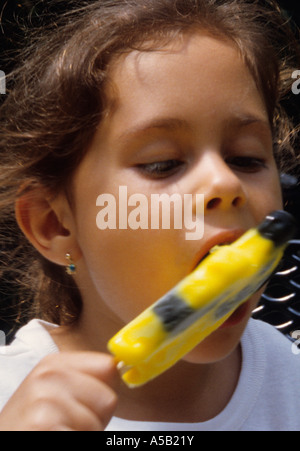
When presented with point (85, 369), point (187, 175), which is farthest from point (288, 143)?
point (85, 369)

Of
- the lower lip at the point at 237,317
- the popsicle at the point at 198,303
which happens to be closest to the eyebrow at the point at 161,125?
Result: the popsicle at the point at 198,303

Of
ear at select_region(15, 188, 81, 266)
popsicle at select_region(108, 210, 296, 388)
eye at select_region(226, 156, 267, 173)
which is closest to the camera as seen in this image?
popsicle at select_region(108, 210, 296, 388)

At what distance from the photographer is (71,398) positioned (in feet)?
2.80

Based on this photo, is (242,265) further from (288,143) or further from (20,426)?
(288,143)

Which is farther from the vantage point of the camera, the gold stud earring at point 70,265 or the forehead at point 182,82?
the gold stud earring at point 70,265

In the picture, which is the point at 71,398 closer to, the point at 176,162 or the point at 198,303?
the point at 198,303

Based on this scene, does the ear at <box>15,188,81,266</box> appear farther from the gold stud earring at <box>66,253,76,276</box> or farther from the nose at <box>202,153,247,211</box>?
the nose at <box>202,153,247,211</box>

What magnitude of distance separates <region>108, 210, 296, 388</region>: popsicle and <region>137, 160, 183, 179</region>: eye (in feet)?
0.58

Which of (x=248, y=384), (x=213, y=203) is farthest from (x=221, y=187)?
(x=248, y=384)

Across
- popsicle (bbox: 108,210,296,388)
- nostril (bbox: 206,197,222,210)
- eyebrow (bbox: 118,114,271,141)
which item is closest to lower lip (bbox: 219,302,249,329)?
popsicle (bbox: 108,210,296,388)

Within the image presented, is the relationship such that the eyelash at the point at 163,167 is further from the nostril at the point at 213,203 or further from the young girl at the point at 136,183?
the nostril at the point at 213,203

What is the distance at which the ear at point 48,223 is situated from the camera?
1.28 metres

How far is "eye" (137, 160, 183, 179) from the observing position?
1.10m
